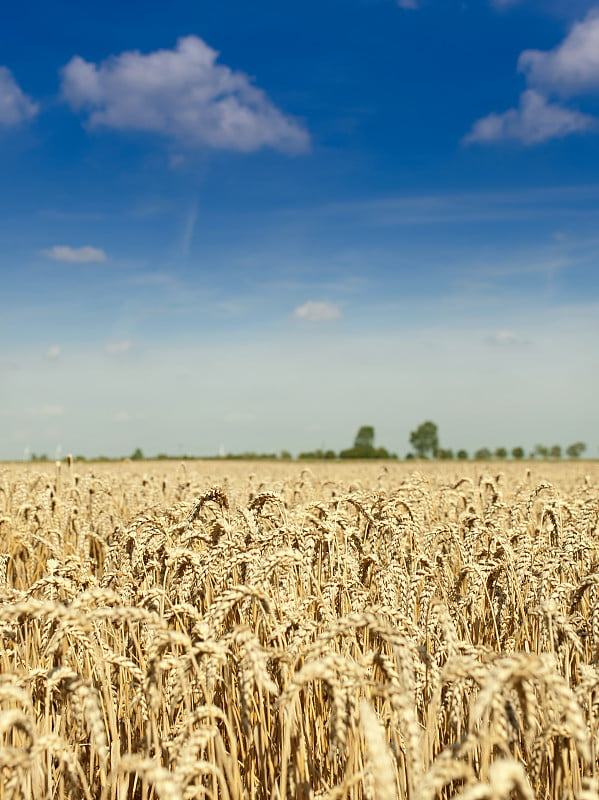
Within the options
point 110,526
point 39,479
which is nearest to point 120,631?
point 110,526

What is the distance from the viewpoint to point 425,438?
125 meters

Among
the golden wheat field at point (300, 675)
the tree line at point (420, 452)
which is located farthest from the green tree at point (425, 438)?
the golden wheat field at point (300, 675)

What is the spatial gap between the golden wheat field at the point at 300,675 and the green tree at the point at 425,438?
12075 centimetres

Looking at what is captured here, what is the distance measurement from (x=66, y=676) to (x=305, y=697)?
1023 millimetres

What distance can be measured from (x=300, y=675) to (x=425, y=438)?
126 meters

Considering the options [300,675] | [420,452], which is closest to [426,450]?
[420,452]

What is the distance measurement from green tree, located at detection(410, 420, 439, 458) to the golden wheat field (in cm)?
12075

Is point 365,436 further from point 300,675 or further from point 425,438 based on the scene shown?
point 300,675

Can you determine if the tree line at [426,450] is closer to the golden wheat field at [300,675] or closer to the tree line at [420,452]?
the tree line at [420,452]

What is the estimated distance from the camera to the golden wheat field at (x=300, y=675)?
176cm

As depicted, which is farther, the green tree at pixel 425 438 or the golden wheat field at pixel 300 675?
the green tree at pixel 425 438

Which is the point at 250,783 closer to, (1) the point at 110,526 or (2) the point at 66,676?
(2) the point at 66,676

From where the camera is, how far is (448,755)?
1.45 m

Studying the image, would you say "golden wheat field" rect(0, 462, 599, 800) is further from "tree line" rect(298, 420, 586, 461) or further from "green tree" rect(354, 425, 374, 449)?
"green tree" rect(354, 425, 374, 449)
